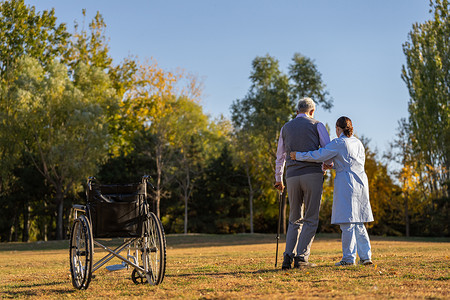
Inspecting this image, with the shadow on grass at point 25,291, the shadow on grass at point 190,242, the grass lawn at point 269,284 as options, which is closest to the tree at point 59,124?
the shadow on grass at point 190,242

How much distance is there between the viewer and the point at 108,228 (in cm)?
594

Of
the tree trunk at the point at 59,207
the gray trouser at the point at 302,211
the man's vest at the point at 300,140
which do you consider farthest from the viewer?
the tree trunk at the point at 59,207

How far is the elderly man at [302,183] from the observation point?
6.87 meters

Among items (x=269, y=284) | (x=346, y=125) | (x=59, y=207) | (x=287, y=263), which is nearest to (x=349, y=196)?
(x=346, y=125)

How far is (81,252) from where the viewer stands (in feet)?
18.9

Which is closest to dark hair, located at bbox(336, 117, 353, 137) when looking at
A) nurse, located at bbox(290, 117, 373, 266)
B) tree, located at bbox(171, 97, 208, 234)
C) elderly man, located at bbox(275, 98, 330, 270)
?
nurse, located at bbox(290, 117, 373, 266)

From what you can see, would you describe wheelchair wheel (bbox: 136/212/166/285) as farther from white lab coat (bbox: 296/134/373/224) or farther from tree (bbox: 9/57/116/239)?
tree (bbox: 9/57/116/239)

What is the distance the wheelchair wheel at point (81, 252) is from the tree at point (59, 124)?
21519 mm

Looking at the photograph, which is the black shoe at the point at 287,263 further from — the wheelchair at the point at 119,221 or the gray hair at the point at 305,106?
the gray hair at the point at 305,106

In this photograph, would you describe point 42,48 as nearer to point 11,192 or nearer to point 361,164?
point 11,192

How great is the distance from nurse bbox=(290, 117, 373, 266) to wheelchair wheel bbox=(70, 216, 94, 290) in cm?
275

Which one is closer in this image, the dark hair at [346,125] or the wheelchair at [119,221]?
the wheelchair at [119,221]

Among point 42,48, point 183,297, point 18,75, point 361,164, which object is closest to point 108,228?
point 183,297

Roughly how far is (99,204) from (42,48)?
30.5 m
